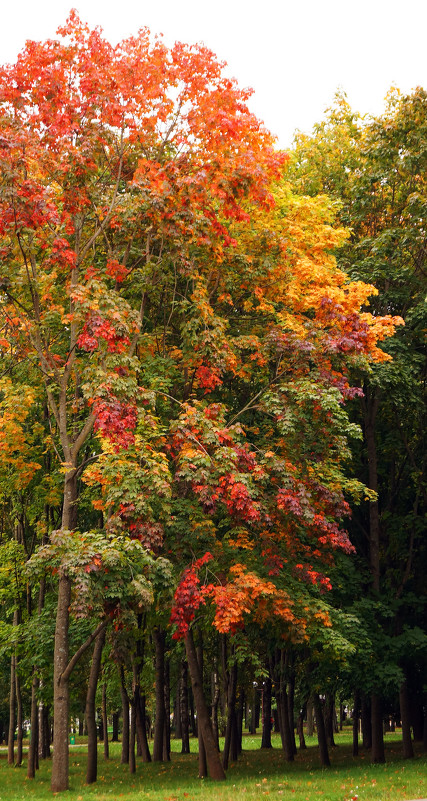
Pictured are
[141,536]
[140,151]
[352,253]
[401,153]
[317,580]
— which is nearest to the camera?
[141,536]

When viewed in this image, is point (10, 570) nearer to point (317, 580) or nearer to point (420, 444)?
point (317, 580)

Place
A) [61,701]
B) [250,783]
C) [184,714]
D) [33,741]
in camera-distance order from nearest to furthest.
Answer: [61,701], [250,783], [33,741], [184,714]

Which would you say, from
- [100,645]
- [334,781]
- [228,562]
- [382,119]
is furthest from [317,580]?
[382,119]

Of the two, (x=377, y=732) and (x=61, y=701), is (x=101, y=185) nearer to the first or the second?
(x=61, y=701)

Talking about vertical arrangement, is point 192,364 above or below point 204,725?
above

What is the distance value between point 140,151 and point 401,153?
778 centimetres

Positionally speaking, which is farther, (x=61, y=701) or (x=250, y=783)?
(x=250, y=783)

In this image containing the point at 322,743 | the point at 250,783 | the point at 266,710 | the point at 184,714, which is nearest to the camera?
the point at 250,783

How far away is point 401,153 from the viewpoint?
2095 centimetres

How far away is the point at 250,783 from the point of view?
1570cm

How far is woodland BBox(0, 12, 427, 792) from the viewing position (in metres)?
15.0

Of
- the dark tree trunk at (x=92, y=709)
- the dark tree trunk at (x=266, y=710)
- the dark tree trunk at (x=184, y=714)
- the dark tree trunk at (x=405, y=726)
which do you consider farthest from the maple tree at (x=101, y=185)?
the dark tree trunk at (x=184, y=714)

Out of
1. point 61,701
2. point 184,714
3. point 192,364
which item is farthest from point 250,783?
point 184,714

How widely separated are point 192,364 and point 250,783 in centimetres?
932
